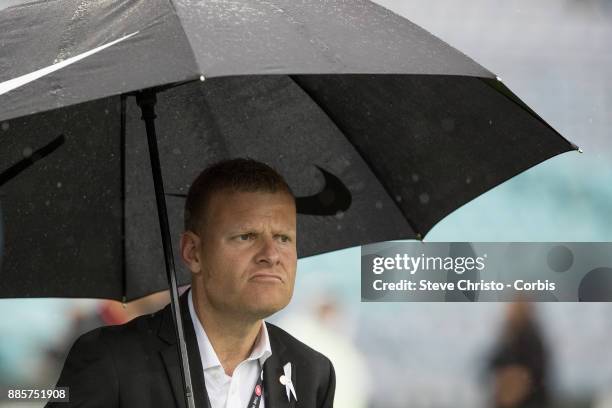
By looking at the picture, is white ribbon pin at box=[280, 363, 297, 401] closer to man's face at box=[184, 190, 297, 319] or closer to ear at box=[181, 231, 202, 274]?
man's face at box=[184, 190, 297, 319]

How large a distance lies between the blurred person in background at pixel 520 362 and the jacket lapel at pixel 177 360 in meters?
3.07

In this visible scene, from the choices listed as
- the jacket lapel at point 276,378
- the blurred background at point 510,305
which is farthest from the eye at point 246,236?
the blurred background at point 510,305

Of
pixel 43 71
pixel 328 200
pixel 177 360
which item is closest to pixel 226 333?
pixel 177 360

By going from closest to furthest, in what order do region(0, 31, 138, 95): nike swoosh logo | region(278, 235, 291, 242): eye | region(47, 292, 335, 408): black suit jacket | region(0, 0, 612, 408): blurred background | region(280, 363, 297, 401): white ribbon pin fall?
1. region(0, 31, 138, 95): nike swoosh logo
2. region(47, 292, 335, 408): black suit jacket
3. region(278, 235, 291, 242): eye
4. region(280, 363, 297, 401): white ribbon pin
5. region(0, 0, 612, 408): blurred background

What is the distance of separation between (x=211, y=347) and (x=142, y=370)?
20cm

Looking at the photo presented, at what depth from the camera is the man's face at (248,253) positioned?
2521mm

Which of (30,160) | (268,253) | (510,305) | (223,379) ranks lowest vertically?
(223,379)

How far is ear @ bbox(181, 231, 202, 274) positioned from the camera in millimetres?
2646

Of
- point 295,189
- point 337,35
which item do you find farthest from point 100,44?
point 295,189

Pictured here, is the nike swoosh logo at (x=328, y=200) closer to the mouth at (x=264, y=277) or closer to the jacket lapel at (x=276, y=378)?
the jacket lapel at (x=276, y=378)

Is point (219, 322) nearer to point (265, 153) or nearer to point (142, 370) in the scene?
point (142, 370)

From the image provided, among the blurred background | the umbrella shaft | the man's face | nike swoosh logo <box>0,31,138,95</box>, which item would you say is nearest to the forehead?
the man's face

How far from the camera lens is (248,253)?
2545 mm

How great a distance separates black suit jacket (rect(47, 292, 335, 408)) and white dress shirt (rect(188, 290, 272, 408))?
2 centimetres
